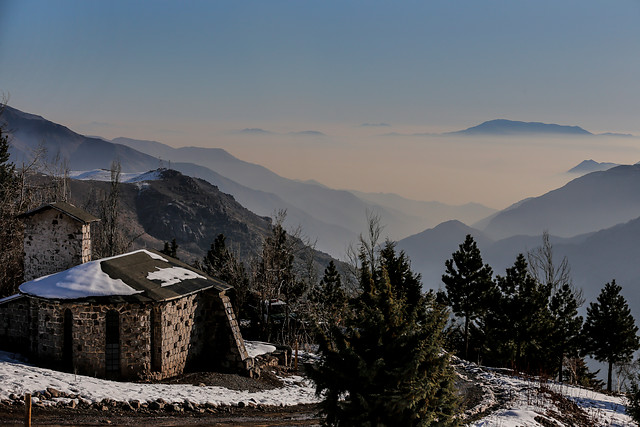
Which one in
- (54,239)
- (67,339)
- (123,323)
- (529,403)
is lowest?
(529,403)

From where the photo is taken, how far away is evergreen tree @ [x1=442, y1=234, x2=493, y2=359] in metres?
43.7

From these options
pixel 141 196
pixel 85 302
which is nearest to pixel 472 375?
pixel 85 302

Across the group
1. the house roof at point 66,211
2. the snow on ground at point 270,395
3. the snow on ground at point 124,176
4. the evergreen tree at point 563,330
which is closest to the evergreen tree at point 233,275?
the house roof at point 66,211

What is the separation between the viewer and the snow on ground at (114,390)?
17.3 meters

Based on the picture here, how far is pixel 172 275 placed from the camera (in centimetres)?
2381

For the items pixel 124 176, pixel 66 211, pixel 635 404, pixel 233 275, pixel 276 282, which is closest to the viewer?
pixel 635 404

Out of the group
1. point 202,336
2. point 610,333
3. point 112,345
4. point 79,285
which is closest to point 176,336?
point 202,336

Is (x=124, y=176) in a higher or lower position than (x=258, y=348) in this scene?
higher

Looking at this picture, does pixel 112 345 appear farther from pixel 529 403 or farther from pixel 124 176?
pixel 124 176

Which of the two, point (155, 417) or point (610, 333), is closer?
point (155, 417)

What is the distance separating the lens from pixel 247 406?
19.5m

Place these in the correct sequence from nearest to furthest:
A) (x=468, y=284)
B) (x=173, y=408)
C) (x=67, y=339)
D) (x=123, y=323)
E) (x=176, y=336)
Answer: (x=173, y=408)
(x=123, y=323)
(x=67, y=339)
(x=176, y=336)
(x=468, y=284)

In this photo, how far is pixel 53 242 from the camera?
25.2 meters

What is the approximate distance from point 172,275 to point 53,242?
21.0 ft
